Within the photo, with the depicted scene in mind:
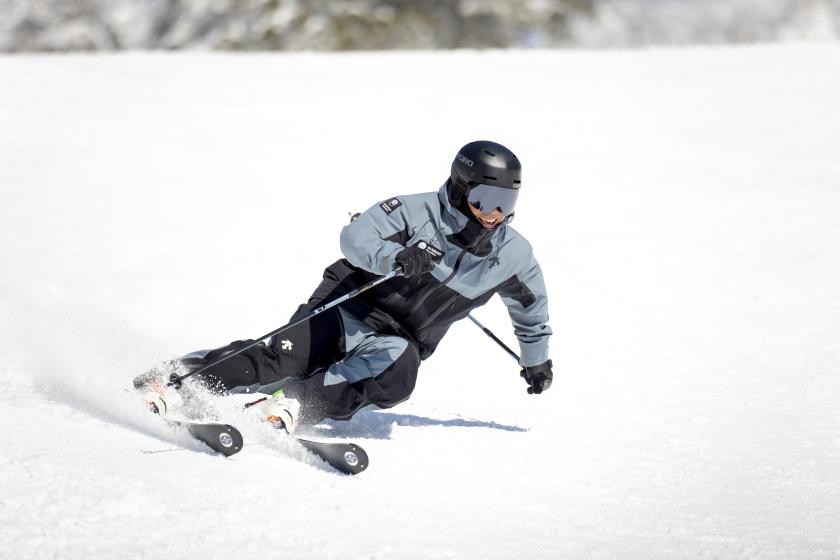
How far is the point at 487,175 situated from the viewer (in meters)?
4.33

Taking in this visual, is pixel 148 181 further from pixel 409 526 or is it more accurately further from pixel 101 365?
pixel 409 526

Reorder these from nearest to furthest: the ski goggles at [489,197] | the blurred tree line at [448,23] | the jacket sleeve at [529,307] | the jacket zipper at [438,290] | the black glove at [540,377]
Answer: the ski goggles at [489,197] < the jacket zipper at [438,290] < the jacket sleeve at [529,307] < the black glove at [540,377] < the blurred tree line at [448,23]

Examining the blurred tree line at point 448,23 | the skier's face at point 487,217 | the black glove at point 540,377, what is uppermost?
the blurred tree line at point 448,23

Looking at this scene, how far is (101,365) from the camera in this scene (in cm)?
491

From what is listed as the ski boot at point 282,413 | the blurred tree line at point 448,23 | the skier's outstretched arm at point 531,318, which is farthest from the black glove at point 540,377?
the blurred tree line at point 448,23

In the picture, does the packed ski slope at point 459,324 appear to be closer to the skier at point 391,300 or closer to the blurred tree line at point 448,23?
the skier at point 391,300

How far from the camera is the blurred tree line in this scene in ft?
45.1

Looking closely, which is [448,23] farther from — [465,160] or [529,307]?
[465,160]

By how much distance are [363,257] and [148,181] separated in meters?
5.61

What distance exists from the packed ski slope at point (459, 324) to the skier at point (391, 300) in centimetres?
27

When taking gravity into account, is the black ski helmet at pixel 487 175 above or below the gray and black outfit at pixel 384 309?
above

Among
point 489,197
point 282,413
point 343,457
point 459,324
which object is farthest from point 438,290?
point 459,324

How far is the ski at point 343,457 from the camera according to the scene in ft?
12.0

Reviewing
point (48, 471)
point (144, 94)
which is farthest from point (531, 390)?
point (144, 94)
